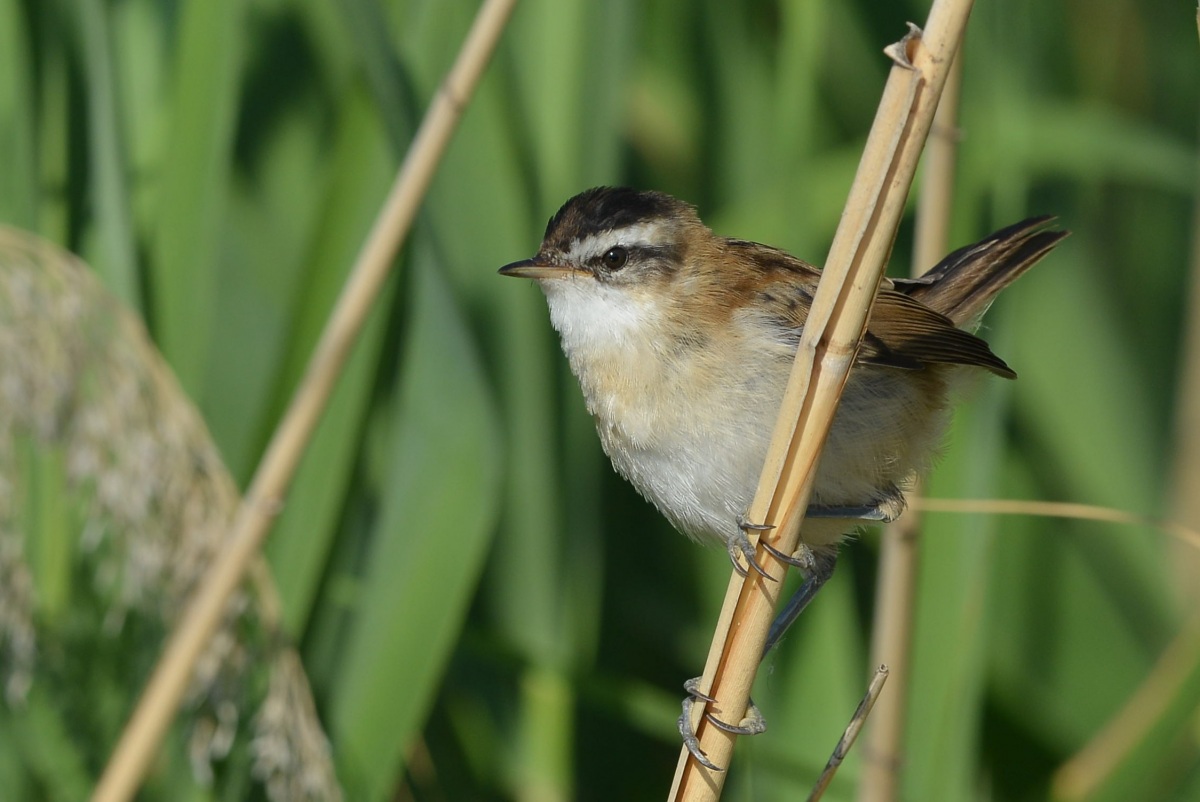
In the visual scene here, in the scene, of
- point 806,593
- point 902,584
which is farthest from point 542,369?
point 902,584

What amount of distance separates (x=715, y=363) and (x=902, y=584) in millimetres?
551

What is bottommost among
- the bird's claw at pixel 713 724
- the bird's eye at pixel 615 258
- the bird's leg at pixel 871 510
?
the bird's claw at pixel 713 724

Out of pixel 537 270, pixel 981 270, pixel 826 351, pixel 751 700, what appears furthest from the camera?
pixel 981 270

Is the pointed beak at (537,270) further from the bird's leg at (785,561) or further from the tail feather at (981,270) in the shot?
the tail feather at (981,270)

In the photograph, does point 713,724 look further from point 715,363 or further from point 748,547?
point 715,363

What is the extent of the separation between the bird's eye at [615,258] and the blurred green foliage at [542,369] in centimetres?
27

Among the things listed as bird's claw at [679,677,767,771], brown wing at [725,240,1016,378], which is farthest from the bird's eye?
bird's claw at [679,677,767,771]

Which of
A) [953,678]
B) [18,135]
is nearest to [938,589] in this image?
[953,678]

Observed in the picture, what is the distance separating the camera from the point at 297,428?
2182 mm

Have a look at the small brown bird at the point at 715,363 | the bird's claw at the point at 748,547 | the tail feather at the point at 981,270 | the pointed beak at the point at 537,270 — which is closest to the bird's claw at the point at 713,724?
the bird's claw at the point at 748,547

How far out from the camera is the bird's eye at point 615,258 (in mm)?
2346

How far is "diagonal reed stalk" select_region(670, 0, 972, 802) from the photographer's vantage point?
151 cm

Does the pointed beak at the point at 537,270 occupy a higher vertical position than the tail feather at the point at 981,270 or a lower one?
lower

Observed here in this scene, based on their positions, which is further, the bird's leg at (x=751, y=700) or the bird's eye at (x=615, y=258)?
the bird's eye at (x=615, y=258)
